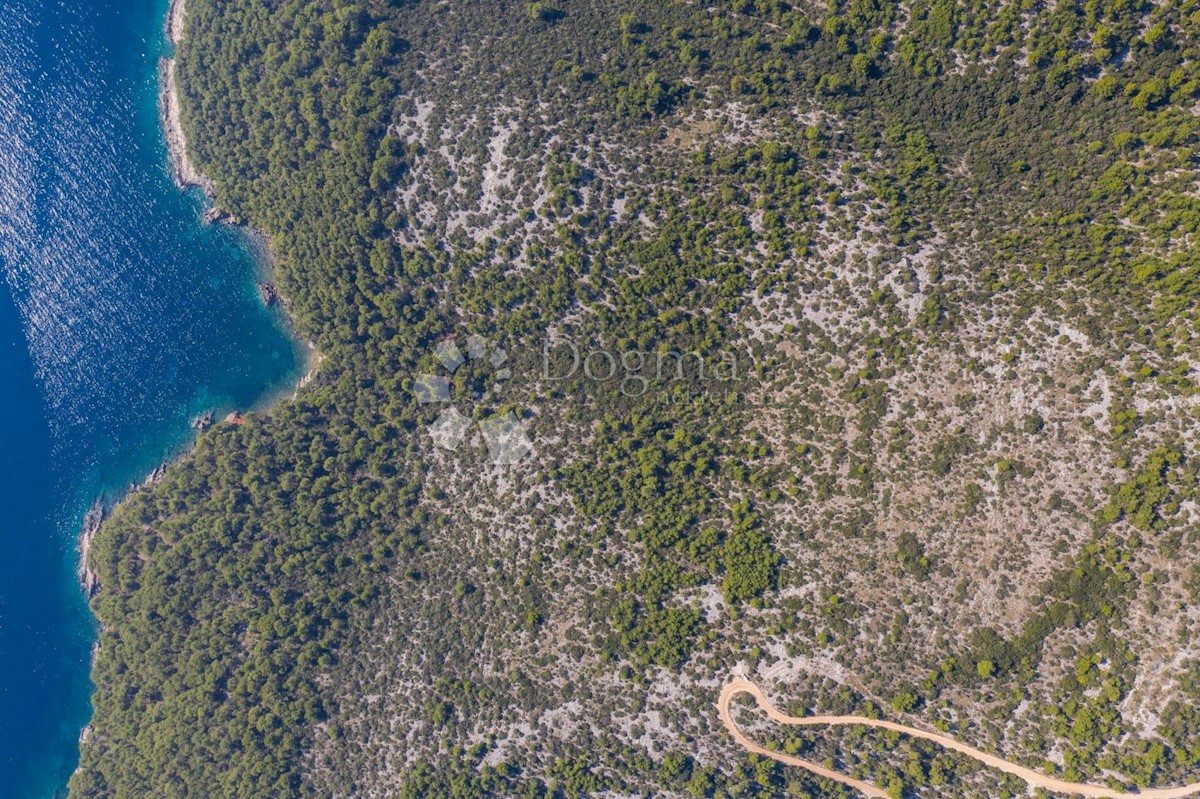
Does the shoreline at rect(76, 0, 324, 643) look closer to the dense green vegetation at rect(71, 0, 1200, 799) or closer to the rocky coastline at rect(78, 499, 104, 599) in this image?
the rocky coastline at rect(78, 499, 104, 599)

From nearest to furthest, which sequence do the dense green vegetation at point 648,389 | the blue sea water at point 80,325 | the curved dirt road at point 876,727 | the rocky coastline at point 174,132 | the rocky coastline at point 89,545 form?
the curved dirt road at point 876,727 → the dense green vegetation at point 648,389 → the rocky coastline at point 89,545 → the blue sea water at point 80,325 → the rocky coastline at point 174,132

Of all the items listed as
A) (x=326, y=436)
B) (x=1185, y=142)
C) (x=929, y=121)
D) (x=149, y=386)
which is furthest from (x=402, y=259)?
(x=1185, y=142)

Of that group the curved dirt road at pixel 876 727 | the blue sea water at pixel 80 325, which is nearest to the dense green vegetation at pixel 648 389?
the curved dirt road at pixel 876 727

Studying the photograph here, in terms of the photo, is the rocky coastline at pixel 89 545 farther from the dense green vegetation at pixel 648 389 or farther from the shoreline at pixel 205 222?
the dense green vegetation at pixel 648 389

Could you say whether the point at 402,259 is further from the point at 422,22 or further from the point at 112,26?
the point at 112,26

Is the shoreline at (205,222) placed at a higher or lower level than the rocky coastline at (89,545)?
higher

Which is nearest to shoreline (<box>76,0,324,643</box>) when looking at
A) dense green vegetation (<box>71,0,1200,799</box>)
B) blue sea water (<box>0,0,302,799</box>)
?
blue sea water (<box>0,0,302,799</box>)

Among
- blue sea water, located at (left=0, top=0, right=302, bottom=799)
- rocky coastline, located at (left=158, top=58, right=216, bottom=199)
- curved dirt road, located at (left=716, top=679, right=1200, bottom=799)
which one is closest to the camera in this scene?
curved dirt road, located at (left=716, top=679, right=1200, bottom=799)

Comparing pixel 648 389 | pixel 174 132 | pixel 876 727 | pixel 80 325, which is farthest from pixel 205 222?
pixel 876 727
